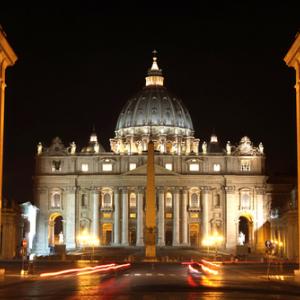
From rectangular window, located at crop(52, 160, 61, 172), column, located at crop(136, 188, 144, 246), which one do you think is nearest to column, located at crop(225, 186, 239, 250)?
column, located at crop(136, 188, 144, 246)

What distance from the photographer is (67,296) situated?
33812 mm

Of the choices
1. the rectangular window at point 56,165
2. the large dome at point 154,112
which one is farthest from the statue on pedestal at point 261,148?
the rectangular window at point 56,165

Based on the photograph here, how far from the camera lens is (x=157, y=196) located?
148 meters

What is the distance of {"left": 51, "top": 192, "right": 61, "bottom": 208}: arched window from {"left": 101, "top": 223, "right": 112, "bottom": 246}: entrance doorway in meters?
8.10

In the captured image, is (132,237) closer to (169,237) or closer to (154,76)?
(169,237)

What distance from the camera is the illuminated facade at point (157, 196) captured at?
147m

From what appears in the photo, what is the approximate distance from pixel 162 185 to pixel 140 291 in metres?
111

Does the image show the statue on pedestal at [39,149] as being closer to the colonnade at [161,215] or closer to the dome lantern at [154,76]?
the colonnade at [161,215]

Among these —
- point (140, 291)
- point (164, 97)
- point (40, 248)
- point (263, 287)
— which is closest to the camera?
point (140, 291)

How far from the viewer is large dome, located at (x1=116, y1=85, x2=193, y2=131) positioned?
181m

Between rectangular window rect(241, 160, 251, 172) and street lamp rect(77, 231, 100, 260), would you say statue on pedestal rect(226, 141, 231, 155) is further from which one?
street lamp rect(77, 231, 100, 260)

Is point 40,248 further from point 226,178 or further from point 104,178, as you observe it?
point 226,178

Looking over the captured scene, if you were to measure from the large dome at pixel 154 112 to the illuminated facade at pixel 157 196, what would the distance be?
96.4 ft

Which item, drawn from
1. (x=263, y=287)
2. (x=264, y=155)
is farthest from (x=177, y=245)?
(x=263, y=287)
